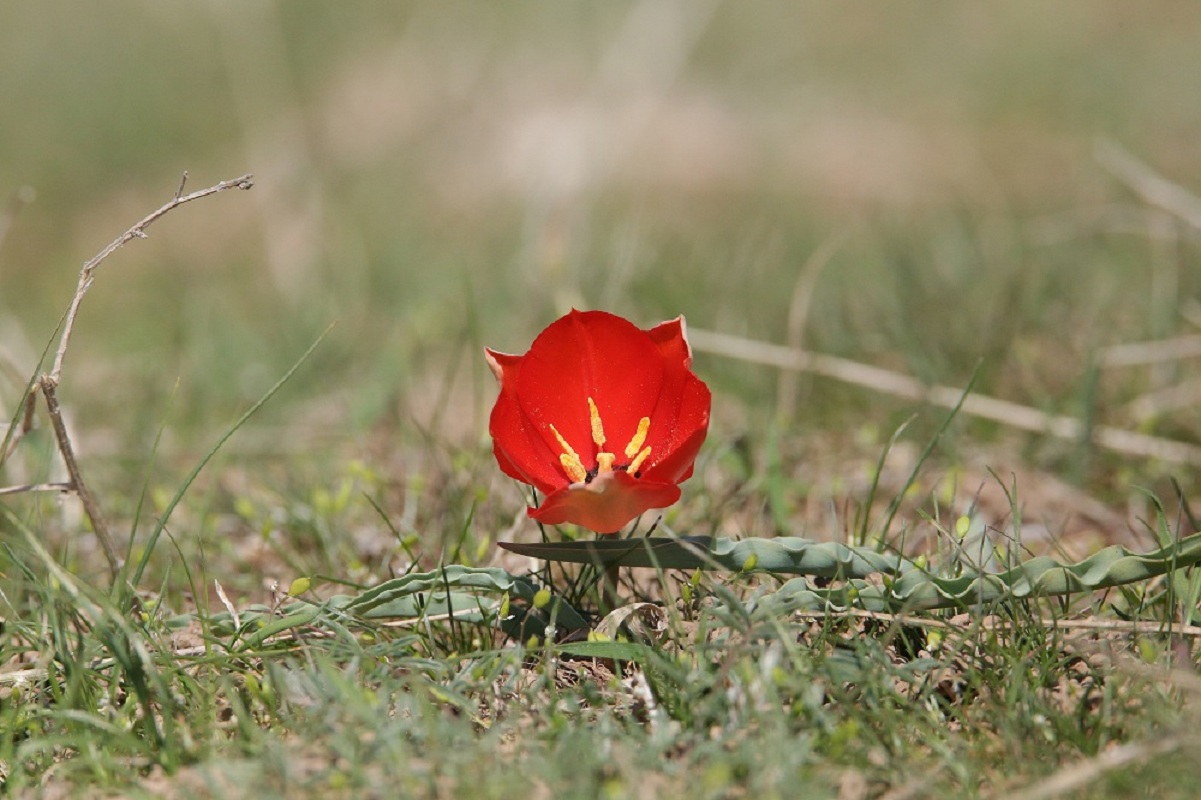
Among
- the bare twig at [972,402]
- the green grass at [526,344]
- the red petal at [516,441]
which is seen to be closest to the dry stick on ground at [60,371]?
the green grass at [526,344]

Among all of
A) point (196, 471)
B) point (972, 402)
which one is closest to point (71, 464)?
point (196, 471)

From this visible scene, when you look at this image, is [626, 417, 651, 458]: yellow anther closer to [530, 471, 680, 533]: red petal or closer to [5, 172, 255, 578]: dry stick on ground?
[530, 471, 680, 533]: red petal

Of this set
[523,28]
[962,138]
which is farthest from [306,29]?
[962,138]

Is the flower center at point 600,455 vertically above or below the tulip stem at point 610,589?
above

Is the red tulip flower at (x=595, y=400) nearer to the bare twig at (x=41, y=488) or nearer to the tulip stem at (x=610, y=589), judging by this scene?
the tulip stem at (x=610, y=589)

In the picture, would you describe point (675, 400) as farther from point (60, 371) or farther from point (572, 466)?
point (60, 371)
